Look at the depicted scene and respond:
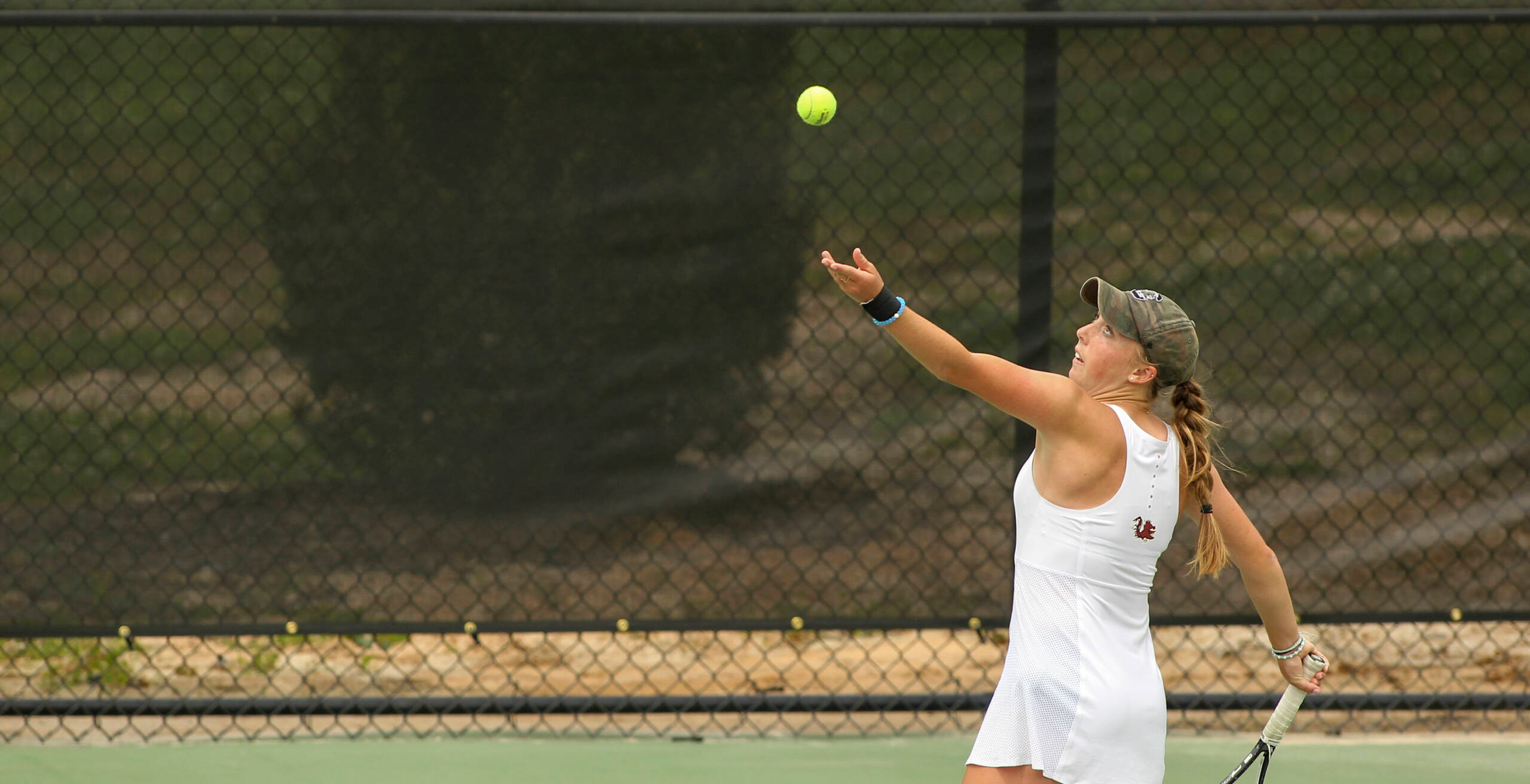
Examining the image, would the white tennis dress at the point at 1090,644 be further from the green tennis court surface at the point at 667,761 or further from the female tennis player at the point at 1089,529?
the green tennis court surface at the point at 667,761

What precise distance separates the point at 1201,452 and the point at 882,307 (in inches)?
23.4

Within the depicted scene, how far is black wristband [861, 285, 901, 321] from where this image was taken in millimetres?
1890

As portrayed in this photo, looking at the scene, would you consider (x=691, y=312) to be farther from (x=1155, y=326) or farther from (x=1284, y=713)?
(x=1284, y=713)

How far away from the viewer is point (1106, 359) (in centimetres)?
203

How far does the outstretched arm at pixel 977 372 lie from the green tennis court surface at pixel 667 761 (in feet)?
5.27

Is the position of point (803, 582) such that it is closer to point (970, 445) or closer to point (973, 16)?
point (970, 445)

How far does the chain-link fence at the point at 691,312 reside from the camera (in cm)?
327

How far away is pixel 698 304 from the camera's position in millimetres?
3336

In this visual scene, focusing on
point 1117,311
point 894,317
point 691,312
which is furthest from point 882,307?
point 691,312

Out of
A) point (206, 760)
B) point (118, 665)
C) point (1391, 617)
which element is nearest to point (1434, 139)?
point (1391, 617)

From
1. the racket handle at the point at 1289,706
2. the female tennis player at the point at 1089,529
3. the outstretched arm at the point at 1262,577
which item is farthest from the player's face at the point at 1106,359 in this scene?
the racket handle at the point at 1289,706

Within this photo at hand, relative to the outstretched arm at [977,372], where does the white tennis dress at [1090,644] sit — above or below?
below

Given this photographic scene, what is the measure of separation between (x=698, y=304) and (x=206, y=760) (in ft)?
5.44

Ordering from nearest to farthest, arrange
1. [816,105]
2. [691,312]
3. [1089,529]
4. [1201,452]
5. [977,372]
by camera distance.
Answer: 1. [977,372]
2. [1089,529]
3. [1201,452]
4. [816,105]
5. [691,312]
